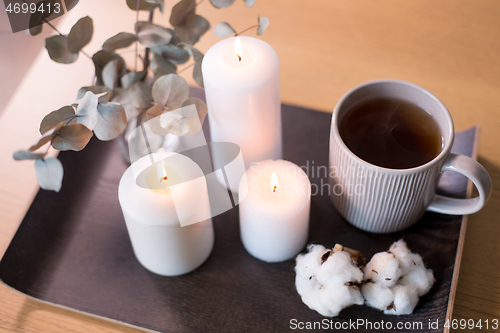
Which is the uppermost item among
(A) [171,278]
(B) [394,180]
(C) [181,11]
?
(C) [181,11]

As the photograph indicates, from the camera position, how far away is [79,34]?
0.38 metres

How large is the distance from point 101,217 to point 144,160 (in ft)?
0.37

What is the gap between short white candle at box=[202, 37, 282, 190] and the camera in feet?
1.23

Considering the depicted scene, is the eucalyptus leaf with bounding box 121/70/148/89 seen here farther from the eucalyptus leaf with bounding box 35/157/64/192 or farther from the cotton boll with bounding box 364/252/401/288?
the cotton boll with bounding box 364/252/401/288

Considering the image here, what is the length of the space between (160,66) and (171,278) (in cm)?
19

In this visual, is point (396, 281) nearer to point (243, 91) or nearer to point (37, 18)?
point (243, 91)

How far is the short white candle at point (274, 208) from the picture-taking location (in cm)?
38

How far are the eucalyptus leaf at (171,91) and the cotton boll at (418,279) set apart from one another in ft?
0.76

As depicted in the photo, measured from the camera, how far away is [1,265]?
41 cm

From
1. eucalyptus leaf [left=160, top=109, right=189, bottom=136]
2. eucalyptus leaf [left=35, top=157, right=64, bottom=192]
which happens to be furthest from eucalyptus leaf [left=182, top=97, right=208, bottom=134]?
eucalyptus leaf [left=35, top=157, right=64, bottom=192]

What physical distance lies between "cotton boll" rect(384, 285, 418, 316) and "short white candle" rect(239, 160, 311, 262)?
0.09m

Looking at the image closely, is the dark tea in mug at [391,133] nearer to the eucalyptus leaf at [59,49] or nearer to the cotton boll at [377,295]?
the cotton boll at [377,295]

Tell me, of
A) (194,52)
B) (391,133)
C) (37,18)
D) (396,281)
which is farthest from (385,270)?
(37,18)

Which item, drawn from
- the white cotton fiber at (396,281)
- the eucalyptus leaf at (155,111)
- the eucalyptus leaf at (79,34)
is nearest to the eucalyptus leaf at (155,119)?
the eucalyptus leaf at (155,111)
